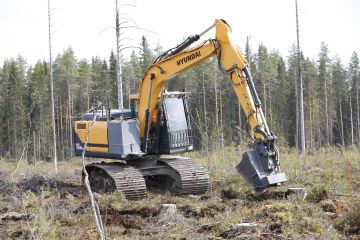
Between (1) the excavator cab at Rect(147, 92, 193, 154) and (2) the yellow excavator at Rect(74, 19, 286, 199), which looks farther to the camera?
(1) the excavator cab at Rect(147, 92, 193, 154)

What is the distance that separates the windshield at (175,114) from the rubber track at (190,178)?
0.98 metres

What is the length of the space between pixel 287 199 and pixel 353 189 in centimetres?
331

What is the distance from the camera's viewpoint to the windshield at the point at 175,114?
1341cm

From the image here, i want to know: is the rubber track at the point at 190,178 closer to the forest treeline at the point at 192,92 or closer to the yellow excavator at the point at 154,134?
the yellow excavator at the point at 154,134

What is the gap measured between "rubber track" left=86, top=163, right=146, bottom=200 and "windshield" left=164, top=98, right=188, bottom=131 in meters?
1.59

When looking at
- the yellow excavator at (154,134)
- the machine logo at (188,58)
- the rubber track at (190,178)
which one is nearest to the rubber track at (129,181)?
the yellow excavator at (154,134)

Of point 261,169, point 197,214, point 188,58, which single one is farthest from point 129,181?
point 261,169

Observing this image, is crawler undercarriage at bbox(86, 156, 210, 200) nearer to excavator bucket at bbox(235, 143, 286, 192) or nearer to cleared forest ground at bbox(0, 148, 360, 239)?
cleared forest ground at bbox(0, 148, 360, 239)

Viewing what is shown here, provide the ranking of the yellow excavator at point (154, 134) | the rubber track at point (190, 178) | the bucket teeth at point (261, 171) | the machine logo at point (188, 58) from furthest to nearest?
the rubber track at point (190, 178), the yellow excavator at point (154, 134), the machine logo at point (188, 58), the bucket teeth at point (261, 171)

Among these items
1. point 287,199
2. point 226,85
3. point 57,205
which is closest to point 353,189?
point 287,199

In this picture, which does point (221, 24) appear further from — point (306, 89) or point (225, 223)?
point (306, 89)

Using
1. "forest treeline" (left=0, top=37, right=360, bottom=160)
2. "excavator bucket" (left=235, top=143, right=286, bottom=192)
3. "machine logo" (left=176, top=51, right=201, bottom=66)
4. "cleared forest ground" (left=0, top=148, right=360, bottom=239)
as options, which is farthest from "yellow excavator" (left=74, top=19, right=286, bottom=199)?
"forest treeline" (left=0, top=37, right=360, bottom=160)

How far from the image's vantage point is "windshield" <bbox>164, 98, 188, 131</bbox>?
44.0 ft

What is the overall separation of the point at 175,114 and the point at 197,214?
424cm
